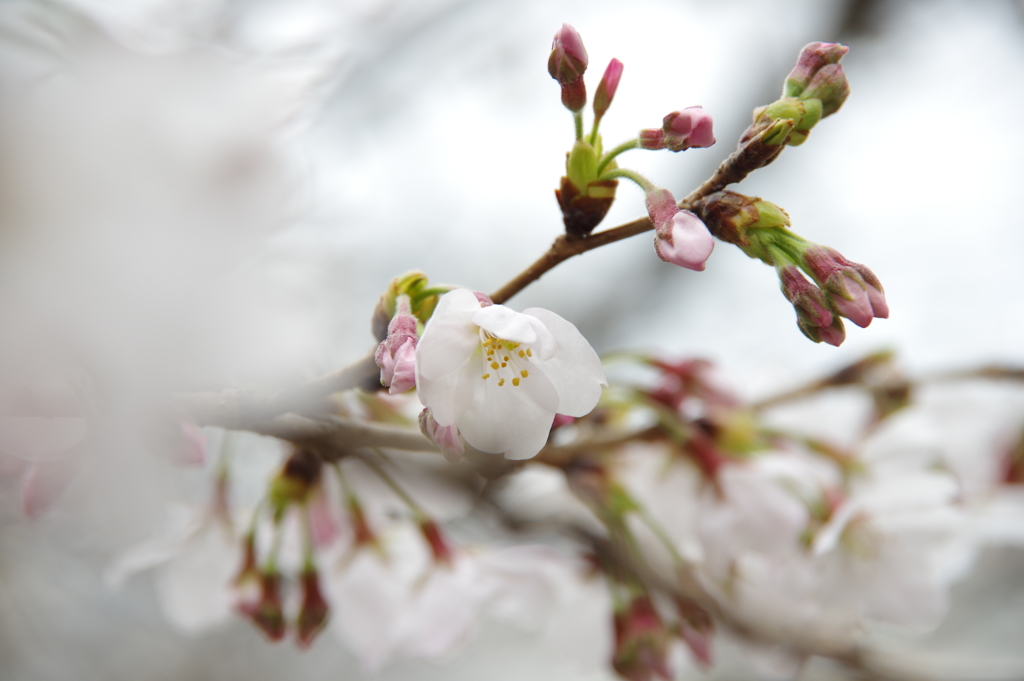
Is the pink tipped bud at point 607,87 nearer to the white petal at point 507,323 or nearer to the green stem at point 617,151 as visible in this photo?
the green stem at point 617,151

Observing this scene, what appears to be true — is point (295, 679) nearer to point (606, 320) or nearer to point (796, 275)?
point (606, 320)

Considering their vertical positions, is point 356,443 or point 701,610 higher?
point 356,443

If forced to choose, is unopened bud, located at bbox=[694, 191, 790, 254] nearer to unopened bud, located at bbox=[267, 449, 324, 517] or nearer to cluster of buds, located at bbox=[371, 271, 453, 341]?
cluster of buds, located at bbox=[371, 271, 453, 341]

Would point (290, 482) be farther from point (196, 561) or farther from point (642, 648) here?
point (642, 648)

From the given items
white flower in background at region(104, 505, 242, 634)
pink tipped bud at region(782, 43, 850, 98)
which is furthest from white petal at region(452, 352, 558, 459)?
white flower in background at region(104, 505, 242, 634)

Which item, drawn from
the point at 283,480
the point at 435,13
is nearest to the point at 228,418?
the point at 283,480

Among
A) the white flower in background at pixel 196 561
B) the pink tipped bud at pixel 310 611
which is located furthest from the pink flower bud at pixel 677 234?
the white flower in background at pixel 196 561

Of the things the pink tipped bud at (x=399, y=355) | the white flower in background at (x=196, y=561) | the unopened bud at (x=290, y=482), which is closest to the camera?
the pink tipped bud at (x=399, y=355)
